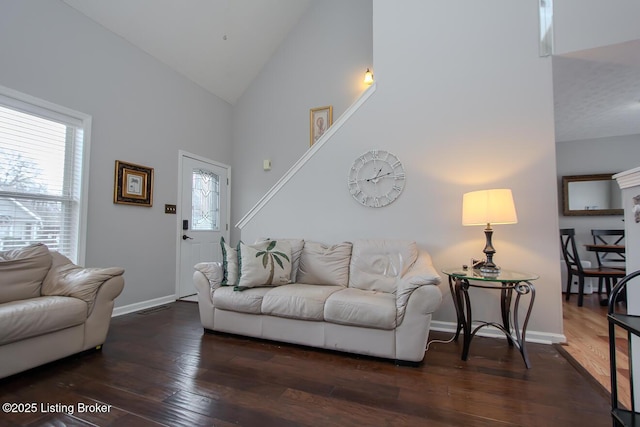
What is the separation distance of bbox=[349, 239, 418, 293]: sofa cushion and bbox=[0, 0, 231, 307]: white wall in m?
2.55

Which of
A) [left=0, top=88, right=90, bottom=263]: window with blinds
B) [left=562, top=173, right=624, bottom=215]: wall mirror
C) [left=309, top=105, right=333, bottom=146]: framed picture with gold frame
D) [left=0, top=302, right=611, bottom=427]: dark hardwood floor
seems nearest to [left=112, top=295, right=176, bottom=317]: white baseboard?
[left=0, top=88, right=90, bottom=263]: window with blinds

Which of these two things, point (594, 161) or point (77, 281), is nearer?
point (77, 281)

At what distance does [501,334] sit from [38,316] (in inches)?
137

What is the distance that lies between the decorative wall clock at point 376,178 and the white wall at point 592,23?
66.2 inches

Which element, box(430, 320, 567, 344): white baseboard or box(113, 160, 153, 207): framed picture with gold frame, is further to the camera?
box(113, 160, 153, 207): framed picture with gold frame

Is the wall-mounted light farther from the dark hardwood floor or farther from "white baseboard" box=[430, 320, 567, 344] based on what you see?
the dark hardwood floor

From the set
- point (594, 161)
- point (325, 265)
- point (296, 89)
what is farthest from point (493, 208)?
point (594, 161)

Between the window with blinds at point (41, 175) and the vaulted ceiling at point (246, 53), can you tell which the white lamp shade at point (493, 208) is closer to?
the vaulted ceiling at point (246, 53)

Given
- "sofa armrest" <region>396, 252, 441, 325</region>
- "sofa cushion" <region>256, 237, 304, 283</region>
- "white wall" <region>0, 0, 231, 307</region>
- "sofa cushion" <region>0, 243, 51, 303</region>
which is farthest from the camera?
"sofa cushion" <region>256, 237, 304, 283</region>

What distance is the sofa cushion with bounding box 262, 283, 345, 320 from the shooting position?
2.28 m

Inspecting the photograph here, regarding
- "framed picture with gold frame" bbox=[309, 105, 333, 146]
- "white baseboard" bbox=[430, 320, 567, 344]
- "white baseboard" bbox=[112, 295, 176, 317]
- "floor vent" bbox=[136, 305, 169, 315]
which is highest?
"framed picture with gold frame" bbox=[309, 105, 333, 146]

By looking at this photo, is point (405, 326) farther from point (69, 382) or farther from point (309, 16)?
point (309, 16)

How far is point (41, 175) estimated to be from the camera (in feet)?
8.96

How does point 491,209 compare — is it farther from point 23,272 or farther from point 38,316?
point 23,272
